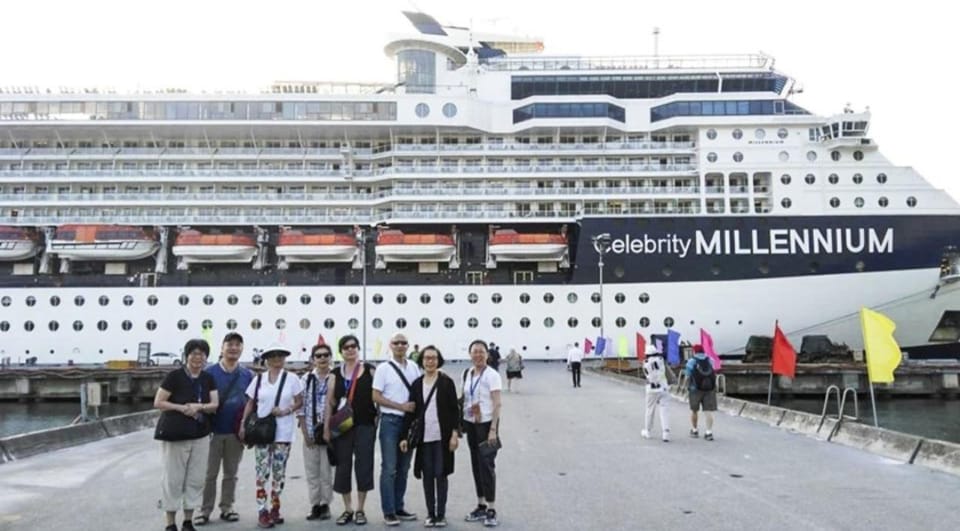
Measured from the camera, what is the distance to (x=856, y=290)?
2953cm

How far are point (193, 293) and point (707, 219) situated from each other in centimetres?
2147

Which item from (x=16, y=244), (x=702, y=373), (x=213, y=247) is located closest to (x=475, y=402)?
(x=702, y=373)

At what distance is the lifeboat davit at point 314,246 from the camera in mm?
31234

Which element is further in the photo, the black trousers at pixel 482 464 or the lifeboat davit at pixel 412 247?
the lifeboat davit at pixel 412 247

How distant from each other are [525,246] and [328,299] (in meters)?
8.49

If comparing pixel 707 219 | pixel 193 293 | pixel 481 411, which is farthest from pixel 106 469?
pixel 707 219

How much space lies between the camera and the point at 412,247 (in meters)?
30.8

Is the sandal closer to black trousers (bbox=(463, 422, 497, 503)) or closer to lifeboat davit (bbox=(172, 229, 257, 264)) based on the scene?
black trousers (bbox=(463, 422, 497, 503))

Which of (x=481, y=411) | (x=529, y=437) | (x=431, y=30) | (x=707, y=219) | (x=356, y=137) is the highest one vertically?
(x=431, y=30)

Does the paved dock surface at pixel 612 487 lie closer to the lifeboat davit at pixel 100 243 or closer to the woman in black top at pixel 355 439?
the woman in black top at pixel 355 439

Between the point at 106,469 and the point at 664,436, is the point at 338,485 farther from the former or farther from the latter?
the point at 664,436

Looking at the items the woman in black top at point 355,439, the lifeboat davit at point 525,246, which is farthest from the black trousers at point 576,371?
the woman in black top at point 355,439

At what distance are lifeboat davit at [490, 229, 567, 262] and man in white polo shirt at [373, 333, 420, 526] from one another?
2415cm

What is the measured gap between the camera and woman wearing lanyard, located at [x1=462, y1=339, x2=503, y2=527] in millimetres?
6613
